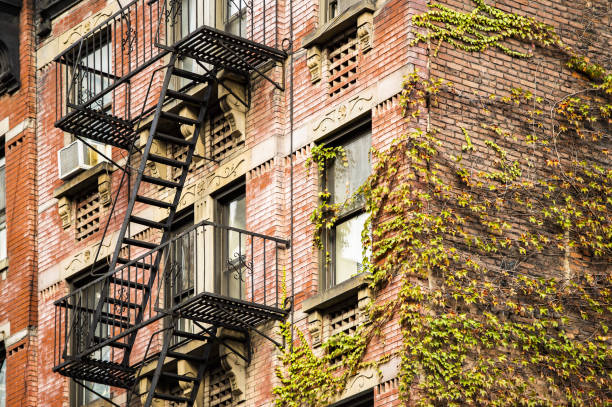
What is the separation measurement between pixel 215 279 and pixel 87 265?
153 inches

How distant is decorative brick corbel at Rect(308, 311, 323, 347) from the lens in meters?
22.5

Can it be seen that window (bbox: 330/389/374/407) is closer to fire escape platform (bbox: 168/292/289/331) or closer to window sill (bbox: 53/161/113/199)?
fire escape platform (bbox: 168/292/289/331)

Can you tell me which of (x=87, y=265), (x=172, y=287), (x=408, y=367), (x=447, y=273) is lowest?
(x=408, y=367)

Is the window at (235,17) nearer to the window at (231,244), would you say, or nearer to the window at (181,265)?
the window at (231,244)

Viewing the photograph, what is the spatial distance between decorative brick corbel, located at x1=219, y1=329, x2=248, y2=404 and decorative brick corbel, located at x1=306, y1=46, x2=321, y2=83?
3760mm

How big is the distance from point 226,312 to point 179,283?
2692 millimetres

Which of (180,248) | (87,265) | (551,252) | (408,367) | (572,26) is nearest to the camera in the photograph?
(408,367)

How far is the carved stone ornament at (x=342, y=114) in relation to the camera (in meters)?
22.9

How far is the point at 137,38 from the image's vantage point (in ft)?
91.0

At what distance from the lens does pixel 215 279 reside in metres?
24.8

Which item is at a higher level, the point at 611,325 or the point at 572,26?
the point at 572,26

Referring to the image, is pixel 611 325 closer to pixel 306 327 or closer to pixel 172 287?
pixel 306 327

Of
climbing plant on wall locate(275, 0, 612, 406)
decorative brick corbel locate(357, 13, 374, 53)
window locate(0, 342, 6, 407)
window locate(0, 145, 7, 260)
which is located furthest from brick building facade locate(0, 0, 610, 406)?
window locate(0, 145, 7, 260)

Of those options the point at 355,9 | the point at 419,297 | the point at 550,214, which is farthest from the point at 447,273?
the point at 355,9
